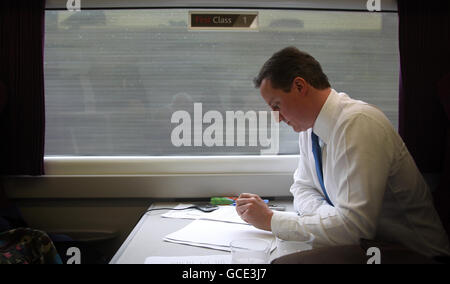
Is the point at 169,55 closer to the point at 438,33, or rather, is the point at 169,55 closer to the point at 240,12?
the point at 240,12

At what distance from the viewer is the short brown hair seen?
1220mm

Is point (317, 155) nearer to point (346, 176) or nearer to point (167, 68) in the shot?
point (346, 176)

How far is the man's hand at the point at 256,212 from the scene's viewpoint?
3.92 ft

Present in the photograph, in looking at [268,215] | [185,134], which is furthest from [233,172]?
[268,215]

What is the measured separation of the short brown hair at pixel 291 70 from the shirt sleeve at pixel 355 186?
23 centimetres

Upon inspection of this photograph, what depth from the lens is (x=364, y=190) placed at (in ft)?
3.28

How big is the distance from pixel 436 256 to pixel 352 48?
1229 millimetres

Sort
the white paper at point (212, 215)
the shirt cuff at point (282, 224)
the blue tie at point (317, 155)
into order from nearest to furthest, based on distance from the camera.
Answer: the shirt cuff at point (282, 224) → the blue tie at point (317, 155) → the white paper at point (212, 215)

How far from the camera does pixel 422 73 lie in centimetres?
180

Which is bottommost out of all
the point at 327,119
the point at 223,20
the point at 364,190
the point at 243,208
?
the point at 243,208

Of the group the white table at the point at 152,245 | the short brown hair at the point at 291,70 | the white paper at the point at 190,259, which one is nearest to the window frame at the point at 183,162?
the white table at the point at 152,245

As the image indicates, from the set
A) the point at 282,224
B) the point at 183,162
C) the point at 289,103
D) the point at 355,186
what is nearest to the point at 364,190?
the point at 355,186

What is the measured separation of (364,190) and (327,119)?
30 cm

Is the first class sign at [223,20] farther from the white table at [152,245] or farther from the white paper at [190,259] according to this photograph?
the white paper at [190,259]
